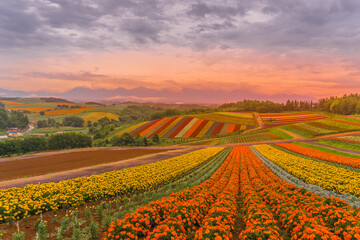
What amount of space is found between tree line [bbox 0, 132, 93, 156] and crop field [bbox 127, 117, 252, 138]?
25208mm

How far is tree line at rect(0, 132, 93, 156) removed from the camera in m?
54.1

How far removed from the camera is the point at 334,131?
64938mm

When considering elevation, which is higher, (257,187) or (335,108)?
(335,108)

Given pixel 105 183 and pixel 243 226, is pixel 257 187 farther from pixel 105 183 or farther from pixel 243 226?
pixel 105 183

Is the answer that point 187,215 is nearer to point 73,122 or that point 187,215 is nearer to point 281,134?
point 281,134

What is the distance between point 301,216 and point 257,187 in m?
7.66

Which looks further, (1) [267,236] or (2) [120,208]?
(2) [120,208]

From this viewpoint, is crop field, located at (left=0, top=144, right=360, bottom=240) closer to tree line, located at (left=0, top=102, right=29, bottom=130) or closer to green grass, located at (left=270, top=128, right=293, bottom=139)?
green grass, located at (left=270, top=128, right=293, bottom=139)

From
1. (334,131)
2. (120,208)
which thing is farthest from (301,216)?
(334,131)

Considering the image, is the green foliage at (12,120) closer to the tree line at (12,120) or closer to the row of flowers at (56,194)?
the tree line at (12,120)

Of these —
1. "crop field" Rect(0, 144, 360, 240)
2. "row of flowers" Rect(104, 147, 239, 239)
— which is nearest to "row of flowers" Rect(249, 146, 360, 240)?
"crop field" Rect(0, 144, 360, 240)

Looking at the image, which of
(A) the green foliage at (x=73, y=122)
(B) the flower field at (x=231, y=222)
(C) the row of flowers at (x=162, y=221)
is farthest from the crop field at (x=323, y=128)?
(A) the green foliage at (x=73, y=122)

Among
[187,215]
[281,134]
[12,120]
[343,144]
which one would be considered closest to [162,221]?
[187,215]

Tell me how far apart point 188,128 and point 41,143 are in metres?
58.0
